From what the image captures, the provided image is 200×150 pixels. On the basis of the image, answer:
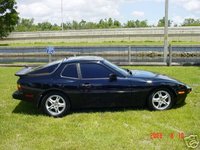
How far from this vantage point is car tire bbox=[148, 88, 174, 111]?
693 centimetres

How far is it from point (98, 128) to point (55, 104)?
141cm

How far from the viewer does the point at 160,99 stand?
274 inches

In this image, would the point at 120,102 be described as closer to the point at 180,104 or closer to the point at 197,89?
the point at 180,104

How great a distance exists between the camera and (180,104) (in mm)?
7414

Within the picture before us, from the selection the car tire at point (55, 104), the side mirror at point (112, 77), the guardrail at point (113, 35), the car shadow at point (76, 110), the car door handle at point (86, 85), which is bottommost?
the car shadow at point (76, 110)

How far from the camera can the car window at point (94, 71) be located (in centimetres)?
693

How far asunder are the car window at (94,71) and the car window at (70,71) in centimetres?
17

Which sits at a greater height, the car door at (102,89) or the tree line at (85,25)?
the tree line at (85,25)

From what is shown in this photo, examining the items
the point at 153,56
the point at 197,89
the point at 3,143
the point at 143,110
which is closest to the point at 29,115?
the point at 3,143

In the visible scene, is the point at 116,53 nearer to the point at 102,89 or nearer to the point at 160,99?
the point at 160,99

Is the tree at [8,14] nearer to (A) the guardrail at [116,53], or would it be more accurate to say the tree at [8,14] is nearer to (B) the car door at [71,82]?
(A) the guardrail at [116,53]

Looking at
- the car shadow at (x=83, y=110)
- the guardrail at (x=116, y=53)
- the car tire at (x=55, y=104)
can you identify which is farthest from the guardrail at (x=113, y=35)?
the car tire at (x=55, y=104)

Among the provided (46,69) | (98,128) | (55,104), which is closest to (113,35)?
(46,69)

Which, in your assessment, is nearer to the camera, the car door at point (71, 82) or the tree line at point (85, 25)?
the car door at point (71, 82)
